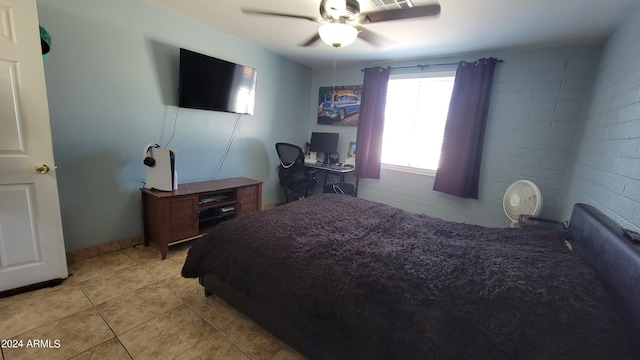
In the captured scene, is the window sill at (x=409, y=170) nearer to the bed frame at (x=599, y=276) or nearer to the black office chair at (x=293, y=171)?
the black office chair at (x=293, y=171)

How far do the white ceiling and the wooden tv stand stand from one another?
5.81ft

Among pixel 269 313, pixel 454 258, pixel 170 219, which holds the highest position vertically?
pixel 454 258

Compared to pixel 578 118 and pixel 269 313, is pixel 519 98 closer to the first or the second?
pixel 578 118

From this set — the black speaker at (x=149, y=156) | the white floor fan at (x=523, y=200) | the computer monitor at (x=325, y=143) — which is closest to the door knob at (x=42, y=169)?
the black speaker at (x=149, y=156)

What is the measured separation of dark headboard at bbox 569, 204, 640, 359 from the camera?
93 centimetres

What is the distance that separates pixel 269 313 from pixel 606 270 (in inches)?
67.5

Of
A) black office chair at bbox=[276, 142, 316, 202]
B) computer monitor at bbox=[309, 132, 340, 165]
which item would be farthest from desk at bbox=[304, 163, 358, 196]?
computer monitor at bbox=[309, 132, 340, 165]

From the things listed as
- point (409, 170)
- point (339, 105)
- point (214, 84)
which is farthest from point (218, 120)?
point (409, 170)

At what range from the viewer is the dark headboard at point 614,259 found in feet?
3.06

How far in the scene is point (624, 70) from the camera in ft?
5.93

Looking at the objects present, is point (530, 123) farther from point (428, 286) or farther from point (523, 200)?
point (428, 286)

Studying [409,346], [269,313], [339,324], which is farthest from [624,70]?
[269,313]

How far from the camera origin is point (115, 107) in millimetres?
2309

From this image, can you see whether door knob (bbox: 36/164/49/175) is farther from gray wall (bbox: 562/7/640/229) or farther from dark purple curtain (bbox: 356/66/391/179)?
gray wall (bbox: 562/7/640/229)
